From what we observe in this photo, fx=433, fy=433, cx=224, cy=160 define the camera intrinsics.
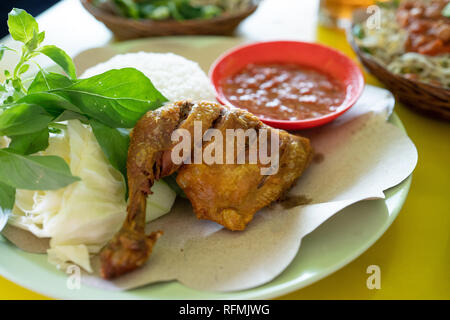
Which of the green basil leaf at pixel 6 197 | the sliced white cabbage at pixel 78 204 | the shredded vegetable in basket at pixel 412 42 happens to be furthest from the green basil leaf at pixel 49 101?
the shredded vegetable in basket at pixel 412 42

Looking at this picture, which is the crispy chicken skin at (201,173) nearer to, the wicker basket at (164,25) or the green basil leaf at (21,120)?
the green basil leaf at (21,120)

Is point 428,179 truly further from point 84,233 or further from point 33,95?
point 33,95

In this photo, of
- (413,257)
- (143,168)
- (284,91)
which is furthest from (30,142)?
(413,257)

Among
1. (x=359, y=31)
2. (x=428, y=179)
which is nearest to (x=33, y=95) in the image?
(x=428, y=179)

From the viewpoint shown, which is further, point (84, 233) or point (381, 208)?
point (381, 208)

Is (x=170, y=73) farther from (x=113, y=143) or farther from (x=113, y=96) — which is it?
(x=113, y=143)

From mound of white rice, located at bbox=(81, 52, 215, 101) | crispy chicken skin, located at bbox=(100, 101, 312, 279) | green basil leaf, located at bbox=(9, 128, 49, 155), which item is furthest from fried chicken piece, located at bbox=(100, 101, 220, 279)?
mound of white rice, located at bbox=(81, 52, 215, 101)
